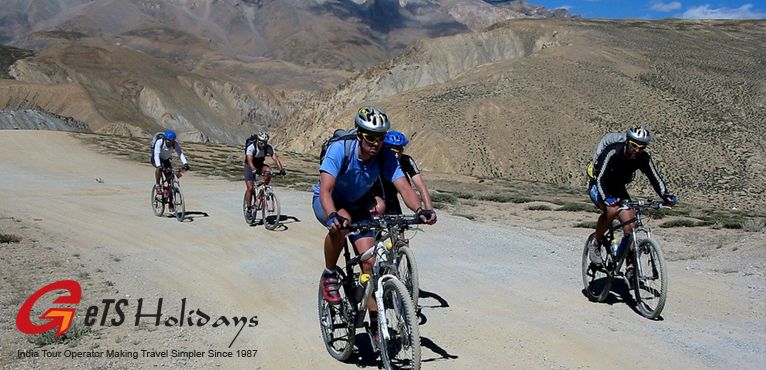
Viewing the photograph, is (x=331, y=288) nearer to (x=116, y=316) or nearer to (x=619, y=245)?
(x=116, y=316)

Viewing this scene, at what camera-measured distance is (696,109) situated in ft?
203

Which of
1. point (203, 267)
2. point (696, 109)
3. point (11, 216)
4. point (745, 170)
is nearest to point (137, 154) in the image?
point (11, 216)

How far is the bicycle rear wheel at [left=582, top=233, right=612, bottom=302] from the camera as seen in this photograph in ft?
28.2

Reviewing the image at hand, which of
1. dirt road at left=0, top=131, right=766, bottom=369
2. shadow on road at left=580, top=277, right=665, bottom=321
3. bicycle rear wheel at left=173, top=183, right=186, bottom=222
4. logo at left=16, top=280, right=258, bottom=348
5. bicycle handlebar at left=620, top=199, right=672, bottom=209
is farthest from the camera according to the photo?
bicycle rear wheel at left=173, top=183, right=186, bottom=222

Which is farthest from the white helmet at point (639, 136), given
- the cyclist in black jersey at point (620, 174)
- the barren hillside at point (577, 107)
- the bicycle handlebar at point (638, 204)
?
the barren hillside at point (577, 107)

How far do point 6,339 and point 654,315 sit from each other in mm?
6694

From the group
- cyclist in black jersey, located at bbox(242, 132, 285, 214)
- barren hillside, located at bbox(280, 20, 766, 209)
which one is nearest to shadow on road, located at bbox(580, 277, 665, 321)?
cyclist in black jersey, located at bbox(242, 132, 285, 214)

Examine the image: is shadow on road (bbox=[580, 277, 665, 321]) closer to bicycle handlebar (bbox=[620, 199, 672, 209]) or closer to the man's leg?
bicycle handlebar (bbox=[620, 199, 672, 209])

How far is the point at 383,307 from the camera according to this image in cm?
578

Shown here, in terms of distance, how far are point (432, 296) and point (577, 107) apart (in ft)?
179

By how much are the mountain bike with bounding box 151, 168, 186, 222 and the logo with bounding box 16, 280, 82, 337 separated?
21.1 ft

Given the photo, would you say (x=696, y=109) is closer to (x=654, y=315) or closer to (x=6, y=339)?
(x=654, y=315)

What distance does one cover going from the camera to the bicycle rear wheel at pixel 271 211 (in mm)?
14273

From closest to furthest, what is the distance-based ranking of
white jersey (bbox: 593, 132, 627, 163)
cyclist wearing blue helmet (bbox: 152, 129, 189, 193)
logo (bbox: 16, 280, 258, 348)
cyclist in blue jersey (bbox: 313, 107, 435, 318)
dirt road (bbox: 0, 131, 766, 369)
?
1. cyclist in blue jersey (bbox: 313, 107, 435, 318)
2. dirt road (bbox: 0, 131, 766, 369)
3. logo (bbox: 16, 280, 258, 348)
4. white jersey (bbox: 593, 132, 627, 163)
5. cyclist wearing blue helmet (bbox: 152, 129, 189, 193)
